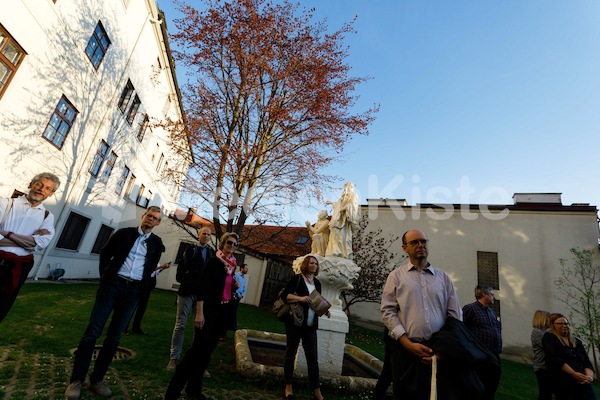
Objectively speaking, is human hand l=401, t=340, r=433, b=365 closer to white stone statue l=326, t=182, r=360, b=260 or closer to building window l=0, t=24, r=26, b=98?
white stone statue l=326, t=182, r=360, b=260

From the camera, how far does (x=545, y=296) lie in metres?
15.4

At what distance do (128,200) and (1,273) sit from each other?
650 inches

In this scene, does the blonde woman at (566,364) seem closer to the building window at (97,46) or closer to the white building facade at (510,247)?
the white building facade at (510,247)

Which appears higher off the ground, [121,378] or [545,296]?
[545,296]

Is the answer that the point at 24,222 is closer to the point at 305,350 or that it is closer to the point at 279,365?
the point at 305,350

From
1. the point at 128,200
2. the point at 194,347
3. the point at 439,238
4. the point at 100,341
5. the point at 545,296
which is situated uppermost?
the point at 439,238

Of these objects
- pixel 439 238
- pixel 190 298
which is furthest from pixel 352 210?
pixel 439 238

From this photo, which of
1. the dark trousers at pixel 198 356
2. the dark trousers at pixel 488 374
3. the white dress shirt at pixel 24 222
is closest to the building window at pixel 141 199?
the white dress shirt at pixel 24 222

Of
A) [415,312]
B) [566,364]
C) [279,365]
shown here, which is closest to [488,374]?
[415,312]

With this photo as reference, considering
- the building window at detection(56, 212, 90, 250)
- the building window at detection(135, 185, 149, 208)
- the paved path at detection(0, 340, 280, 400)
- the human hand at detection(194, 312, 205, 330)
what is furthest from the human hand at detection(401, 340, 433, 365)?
the building window at detection(135, 185, 149, 208)

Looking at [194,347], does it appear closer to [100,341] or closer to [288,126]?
[100,341]

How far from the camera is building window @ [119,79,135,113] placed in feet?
47.5

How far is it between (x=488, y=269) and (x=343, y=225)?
15.1 metres

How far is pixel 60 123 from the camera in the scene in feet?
34.3
